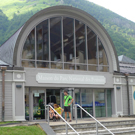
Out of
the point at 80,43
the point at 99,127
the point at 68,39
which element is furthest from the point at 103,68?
the point at 99,127

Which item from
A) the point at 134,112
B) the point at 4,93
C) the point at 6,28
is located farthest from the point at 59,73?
the point at 6,28

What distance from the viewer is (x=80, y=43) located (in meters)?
18.7

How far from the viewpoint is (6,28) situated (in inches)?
2938

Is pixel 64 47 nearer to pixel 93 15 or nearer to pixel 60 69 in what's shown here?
pixel 60 69

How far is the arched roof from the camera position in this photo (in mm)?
16297

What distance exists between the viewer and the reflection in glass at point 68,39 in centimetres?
1811

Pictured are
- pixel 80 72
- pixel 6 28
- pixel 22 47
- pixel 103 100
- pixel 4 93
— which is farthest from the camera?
pixel 6 28

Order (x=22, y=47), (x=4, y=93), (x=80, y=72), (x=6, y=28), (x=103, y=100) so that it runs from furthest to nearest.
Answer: (x=6, y=28)
(x=103, y=100)
(x=80, y=72)
(x=22, y=47)
(x=4, y=93)

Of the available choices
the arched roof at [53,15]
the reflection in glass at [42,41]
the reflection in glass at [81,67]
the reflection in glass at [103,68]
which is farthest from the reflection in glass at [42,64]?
the reflection in glass at [103,68]

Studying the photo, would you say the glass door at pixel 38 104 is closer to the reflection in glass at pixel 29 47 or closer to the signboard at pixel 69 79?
the signboard at pixel 69 79

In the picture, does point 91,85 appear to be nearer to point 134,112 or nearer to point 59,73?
point 59,73

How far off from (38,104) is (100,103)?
4927mm

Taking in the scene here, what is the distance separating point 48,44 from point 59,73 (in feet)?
6.88

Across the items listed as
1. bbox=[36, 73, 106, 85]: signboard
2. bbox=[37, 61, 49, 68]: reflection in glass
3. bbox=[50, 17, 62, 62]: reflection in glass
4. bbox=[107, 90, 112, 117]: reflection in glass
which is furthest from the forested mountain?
bbox=[37, 61, 49, 68]: reflection in glass
